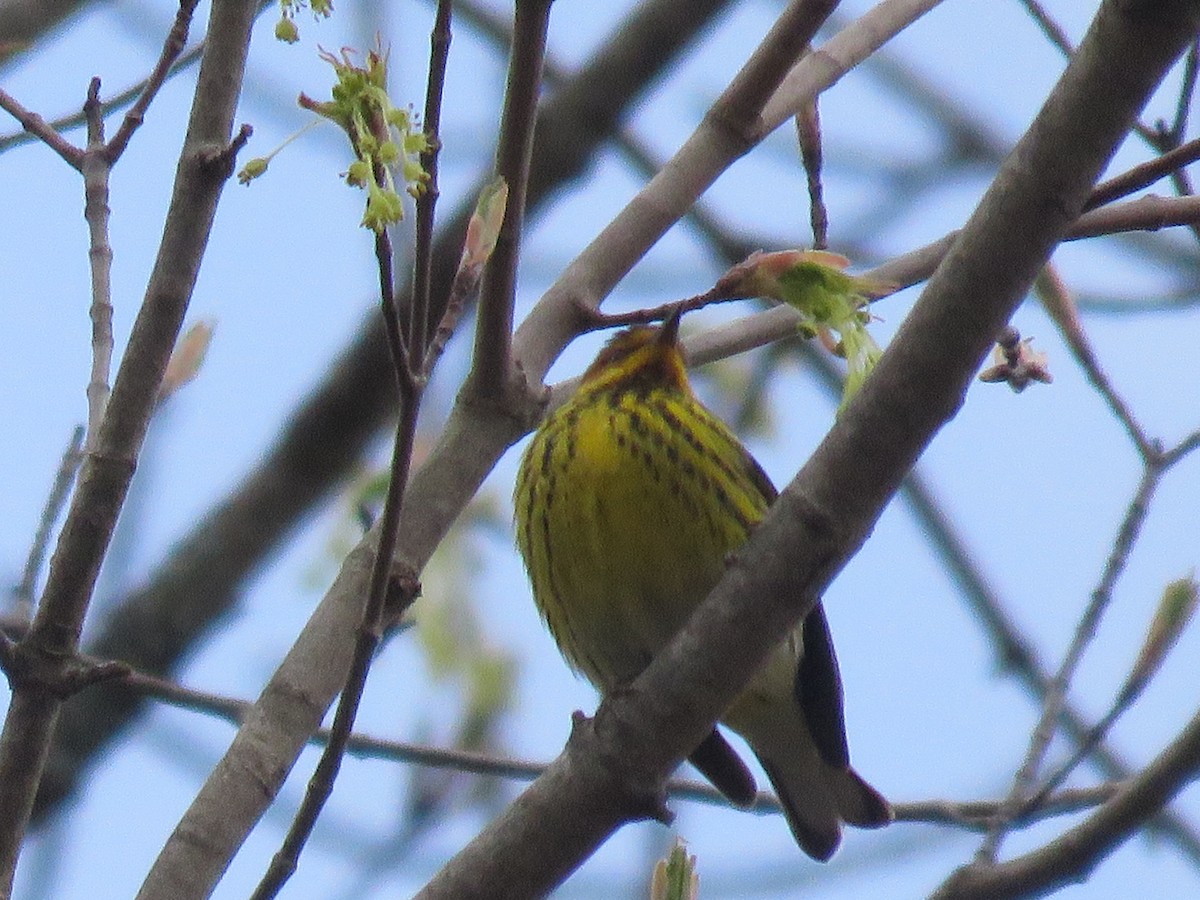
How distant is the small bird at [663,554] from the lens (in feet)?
14.7

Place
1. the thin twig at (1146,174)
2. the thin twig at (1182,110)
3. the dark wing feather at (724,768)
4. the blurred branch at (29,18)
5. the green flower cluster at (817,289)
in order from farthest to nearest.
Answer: the dark wing feather at (724,768), the blurred branch at (29,18), the thin twig at (1182,110), the green flower cluster at (817,289), the thin twig at (1146,174)

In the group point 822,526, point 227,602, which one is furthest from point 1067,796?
point 227,602

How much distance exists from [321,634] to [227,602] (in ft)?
4.68

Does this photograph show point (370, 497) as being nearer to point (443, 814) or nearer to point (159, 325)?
point (443, 814)

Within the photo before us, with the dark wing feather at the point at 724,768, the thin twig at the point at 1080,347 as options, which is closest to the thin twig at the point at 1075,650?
the thin twig at the point at 1080,347

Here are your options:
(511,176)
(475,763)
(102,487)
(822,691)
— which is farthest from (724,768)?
(102,487)

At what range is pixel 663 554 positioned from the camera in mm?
4465

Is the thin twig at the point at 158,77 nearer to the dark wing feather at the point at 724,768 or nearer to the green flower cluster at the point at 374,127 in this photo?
the green flower cluster at the point at 374,127

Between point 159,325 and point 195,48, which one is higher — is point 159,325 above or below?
below

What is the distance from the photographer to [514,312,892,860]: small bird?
4.49 meters

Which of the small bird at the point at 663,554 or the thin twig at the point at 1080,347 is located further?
the small bird at the point at 663,554

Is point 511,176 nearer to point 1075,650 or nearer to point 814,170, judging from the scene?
point 814,170

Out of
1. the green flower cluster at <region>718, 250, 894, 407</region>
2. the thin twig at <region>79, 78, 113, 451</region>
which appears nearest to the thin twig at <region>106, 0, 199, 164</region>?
the thin twig at <region>79, 78, 113, 451</region>

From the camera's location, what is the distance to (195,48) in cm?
372
